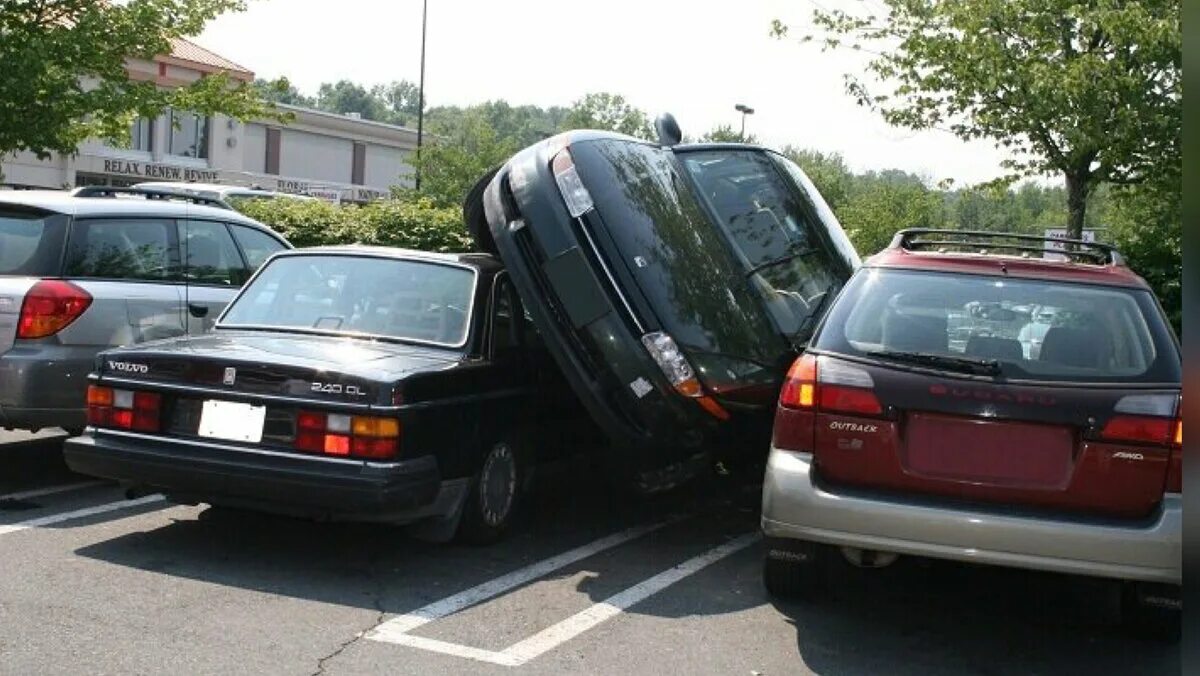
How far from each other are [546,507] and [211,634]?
2.98 m

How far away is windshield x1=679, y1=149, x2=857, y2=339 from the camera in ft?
23.7

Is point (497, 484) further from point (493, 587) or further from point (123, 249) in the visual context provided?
point (123, 249)

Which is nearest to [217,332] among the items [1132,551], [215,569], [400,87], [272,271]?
[272,271]

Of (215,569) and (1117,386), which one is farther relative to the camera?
(215,569)

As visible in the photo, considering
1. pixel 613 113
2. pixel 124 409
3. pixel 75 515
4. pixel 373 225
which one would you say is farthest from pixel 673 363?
pixel 613 113

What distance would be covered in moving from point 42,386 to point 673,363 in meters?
3.28

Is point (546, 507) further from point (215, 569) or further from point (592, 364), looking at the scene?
point (215, 569)

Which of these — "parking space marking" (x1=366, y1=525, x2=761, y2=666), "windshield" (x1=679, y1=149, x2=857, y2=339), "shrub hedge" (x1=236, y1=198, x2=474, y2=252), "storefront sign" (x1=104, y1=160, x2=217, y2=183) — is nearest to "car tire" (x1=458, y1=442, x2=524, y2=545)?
"parking space marking" (x1=366, y1=525, x2=761, y2=666)

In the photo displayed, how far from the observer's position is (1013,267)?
5.43 m

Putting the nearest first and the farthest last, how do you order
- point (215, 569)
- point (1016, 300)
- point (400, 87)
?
point (1016, 300)
point (215, 569)
point (400, 87)

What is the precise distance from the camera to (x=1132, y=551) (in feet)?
14.7

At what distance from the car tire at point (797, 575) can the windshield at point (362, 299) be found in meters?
1.87

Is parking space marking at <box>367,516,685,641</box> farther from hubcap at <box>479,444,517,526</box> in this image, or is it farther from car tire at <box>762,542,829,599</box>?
car tire at <box>762,542,829,599</box>

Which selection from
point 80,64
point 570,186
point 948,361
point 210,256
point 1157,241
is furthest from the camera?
point 1157,241
